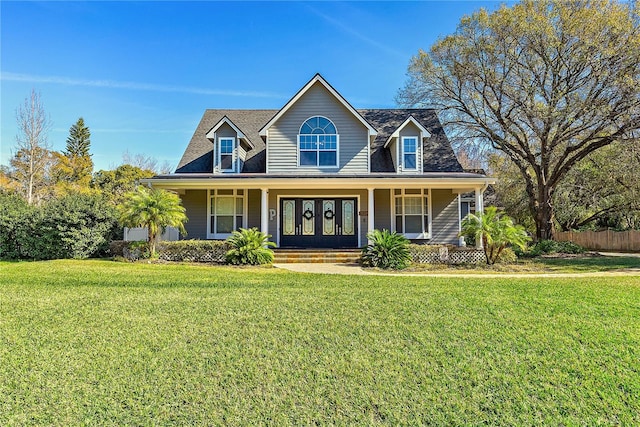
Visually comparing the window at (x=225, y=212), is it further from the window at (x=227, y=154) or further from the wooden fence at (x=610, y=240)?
the wooden fence at (x=610, y=240)

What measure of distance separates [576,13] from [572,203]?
12.1 metres

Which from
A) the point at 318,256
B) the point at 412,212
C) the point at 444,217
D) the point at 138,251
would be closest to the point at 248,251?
the point at 318,256

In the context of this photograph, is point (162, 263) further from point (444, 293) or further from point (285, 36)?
point (285, 36)

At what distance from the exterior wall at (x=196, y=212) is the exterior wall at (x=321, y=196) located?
303cm

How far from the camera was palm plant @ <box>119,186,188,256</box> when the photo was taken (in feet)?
38.5

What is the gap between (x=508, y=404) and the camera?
3588mm

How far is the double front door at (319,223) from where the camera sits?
603 inches

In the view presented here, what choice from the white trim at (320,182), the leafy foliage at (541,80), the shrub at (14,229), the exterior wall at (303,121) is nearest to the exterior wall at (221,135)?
the exterior wall at (303,121)

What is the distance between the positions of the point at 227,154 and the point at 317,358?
42.2ft

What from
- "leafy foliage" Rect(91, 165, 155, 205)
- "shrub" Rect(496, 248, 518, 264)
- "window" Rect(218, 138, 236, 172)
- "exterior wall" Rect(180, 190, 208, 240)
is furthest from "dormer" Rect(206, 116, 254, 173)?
"leafy foliage" Rect(91, 165, 155, 205)

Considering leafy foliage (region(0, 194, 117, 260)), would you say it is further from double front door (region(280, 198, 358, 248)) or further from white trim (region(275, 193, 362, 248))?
double front door (region(280, 198, 358, 248))

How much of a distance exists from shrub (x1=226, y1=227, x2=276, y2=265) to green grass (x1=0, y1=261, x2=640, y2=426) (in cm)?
487

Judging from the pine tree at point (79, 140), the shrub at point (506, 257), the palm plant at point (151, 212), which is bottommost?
the shrub at point (506, 257)

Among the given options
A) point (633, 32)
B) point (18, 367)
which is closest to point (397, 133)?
point (633, 32)
